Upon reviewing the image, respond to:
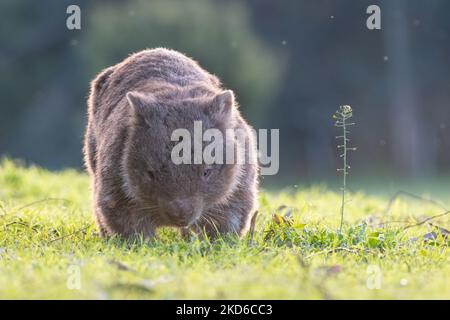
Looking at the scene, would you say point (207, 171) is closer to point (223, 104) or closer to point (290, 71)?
point (223, 104)

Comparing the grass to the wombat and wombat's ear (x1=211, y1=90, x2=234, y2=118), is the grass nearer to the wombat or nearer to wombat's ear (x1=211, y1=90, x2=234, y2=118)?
the wombat

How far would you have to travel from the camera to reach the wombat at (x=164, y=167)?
6.06m

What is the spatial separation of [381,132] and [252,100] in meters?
12.5

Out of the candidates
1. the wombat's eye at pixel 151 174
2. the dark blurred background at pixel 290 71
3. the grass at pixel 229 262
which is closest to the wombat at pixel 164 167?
the wombat's eye at pixel 151 174

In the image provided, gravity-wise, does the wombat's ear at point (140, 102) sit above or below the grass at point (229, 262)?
above

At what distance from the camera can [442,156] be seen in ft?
127

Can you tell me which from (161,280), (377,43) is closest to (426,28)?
(377,43)

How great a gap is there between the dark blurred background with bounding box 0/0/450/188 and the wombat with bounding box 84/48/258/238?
81.4ft

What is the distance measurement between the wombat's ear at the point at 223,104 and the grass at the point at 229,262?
1.07m

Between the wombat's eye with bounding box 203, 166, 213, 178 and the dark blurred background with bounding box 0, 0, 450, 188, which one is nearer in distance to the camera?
the wombat's eye with bounding box 203, 166, 213, 178

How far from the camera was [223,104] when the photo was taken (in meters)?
6.61

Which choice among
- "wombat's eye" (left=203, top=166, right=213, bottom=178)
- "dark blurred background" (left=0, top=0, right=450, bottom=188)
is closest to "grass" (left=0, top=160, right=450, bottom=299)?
"wombat's eye" (left=203, top=166, right=213, bottom=178)

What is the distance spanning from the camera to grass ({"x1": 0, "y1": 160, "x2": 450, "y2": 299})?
476 cm

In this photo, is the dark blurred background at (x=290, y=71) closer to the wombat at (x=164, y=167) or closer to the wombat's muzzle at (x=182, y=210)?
the wombat at (x=164, y=167)
